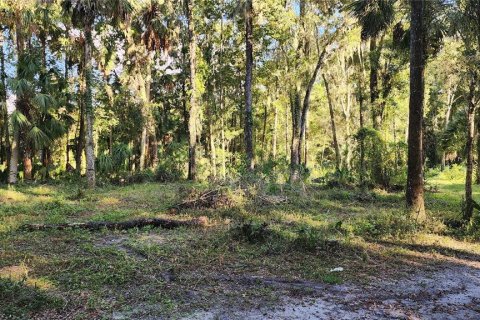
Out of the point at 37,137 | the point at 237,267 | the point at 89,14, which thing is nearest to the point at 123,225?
the point at 237,267

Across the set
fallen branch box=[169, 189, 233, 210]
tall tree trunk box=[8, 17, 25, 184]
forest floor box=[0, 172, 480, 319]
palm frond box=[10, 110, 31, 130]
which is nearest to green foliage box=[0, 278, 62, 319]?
forest floor box=[0, 172, 480, 319]

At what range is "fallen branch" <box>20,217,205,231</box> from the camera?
27.2 feet

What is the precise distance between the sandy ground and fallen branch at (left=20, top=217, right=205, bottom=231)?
3733 millimetres

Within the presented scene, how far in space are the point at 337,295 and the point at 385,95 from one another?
1481 centimetres

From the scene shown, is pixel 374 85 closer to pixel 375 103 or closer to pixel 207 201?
pixel 375 103

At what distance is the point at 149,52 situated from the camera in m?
23.6

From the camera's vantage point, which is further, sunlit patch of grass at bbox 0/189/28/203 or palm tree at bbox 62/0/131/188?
palm tree at bbox 62/0/131/188

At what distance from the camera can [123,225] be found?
8.73 meters

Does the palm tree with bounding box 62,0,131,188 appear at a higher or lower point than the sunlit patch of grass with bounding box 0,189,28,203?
higher

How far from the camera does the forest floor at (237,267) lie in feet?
15.6

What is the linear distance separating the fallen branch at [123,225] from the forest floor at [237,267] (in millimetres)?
187

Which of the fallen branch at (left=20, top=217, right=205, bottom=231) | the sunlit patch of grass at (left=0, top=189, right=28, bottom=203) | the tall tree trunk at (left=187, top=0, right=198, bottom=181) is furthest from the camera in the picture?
the tall tree trunk at (left=187, top=0, right=198, bottom=181)

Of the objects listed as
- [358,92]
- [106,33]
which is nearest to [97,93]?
[106,33]

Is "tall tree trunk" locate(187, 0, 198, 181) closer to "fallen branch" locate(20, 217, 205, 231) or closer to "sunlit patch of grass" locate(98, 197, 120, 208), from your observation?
"sunlit patch of grass" locate(98, 197, 120, 208)
